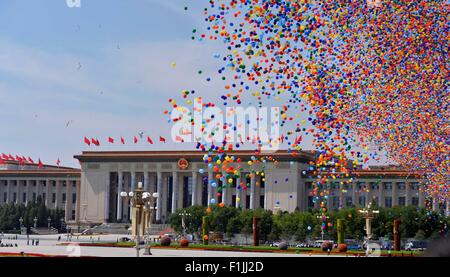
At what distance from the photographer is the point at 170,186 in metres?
112

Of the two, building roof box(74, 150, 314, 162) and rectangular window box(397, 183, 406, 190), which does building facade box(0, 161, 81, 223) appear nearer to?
building roof box(74, 150, 314, 162)

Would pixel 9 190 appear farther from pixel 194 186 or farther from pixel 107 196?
pixel 194 186

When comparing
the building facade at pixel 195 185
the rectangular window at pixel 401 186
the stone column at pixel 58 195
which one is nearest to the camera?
the rectangular window at pixel 401 186

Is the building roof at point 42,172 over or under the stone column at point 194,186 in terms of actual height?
over

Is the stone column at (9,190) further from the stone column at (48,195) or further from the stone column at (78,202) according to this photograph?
the stone column at (78,202)

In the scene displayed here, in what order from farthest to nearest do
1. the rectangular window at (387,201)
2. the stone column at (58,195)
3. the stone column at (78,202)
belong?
the stone column at (58,195) → the stone column at (78,202) → the rectangular window at (387,201)

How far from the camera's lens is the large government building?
313ft

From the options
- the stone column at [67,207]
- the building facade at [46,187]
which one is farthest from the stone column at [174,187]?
the stone column at [67,207]

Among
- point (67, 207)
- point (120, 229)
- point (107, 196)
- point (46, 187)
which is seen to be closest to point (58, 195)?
point (46, 187)

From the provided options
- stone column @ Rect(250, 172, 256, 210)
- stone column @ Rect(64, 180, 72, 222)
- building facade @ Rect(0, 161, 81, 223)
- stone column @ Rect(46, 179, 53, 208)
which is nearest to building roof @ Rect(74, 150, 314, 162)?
stone column @ Rect(250, 172, 256, 210)

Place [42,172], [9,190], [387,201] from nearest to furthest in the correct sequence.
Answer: [387,201] < [42,172] < [9,190]

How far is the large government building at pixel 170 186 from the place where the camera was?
9531cm

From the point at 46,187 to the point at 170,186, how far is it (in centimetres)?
1930
